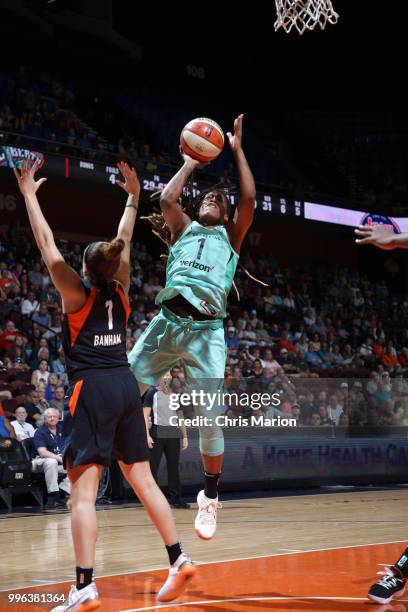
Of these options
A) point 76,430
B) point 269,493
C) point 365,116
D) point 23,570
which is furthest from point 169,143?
point 76,430

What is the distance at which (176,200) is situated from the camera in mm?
6023

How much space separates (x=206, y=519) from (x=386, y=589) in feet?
4.31

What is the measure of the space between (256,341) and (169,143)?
6.98 m

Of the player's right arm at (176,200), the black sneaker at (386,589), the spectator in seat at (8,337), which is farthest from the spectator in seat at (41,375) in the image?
the black sneaker at (386,589)

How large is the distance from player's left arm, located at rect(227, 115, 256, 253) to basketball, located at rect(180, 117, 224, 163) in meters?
0.11

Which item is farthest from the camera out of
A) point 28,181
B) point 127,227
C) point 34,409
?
point 34,409

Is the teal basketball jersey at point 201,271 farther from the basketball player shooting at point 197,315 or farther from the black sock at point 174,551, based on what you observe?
the black sock at point 174,551

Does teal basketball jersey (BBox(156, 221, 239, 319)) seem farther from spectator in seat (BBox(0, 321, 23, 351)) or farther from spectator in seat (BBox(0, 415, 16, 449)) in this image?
spectator in seat (BBox(0, 321, 23, 351))

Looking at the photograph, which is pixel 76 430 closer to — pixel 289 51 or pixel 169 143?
pixel 169 143

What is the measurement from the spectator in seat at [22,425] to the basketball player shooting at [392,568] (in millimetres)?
6837

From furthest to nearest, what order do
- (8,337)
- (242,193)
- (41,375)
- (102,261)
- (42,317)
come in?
(42,317)
(8,337)
(41,375)
(242,193)
(102,261)

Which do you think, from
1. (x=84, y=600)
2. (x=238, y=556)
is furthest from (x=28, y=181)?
(x=238, y=556)

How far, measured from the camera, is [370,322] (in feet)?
74.4

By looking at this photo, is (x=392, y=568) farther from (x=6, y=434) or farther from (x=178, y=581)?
(x=6, y=434)
